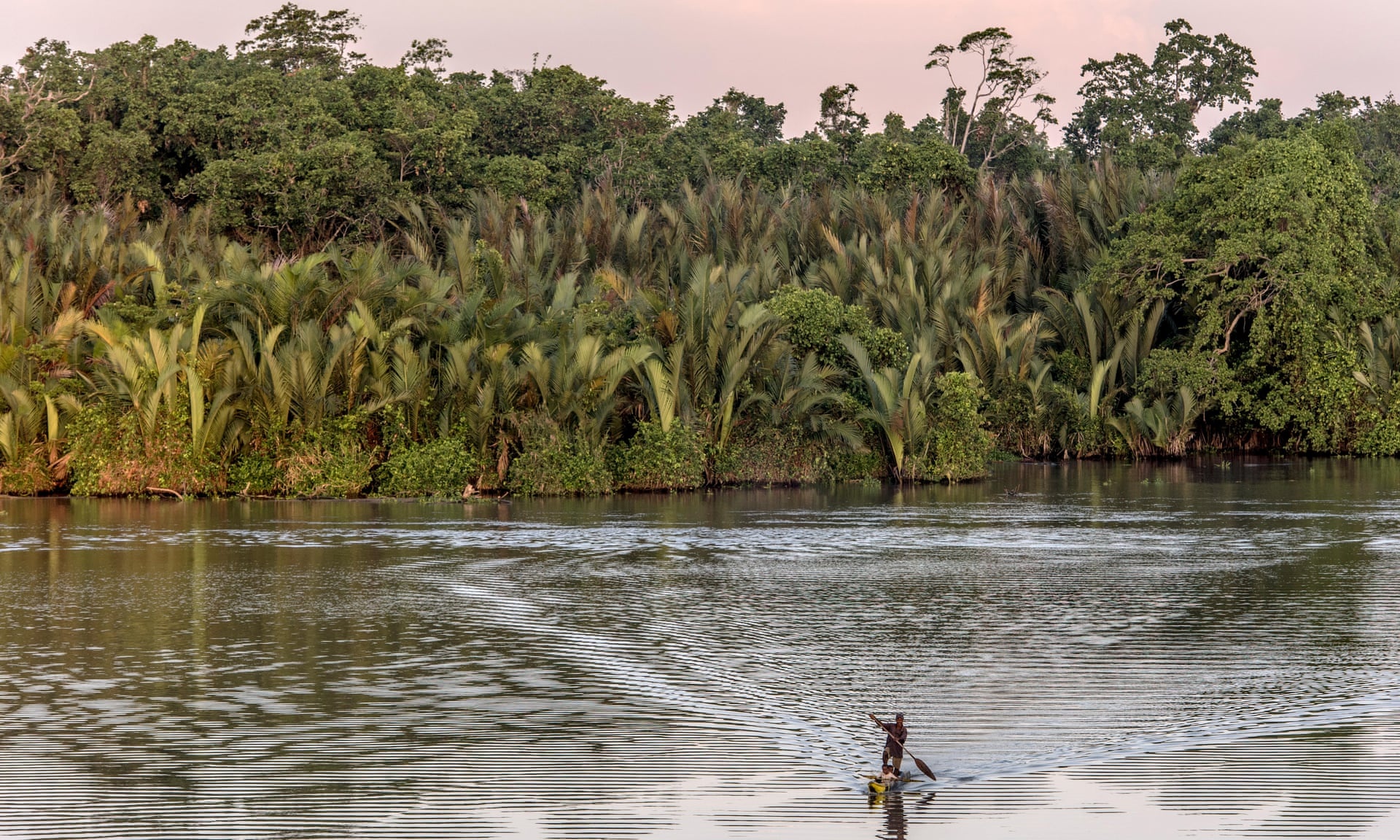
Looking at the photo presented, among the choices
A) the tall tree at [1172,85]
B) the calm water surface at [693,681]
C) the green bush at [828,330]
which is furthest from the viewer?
the tall tree at [1172,85]

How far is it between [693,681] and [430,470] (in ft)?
→ 42.9

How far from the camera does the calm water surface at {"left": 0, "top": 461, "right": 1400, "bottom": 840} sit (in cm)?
640

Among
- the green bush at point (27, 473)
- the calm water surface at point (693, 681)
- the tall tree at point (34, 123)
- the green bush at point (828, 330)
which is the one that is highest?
the tall tree at point (34, 123)

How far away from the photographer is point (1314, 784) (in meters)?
6.66

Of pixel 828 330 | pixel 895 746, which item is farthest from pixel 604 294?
pixel 895 746

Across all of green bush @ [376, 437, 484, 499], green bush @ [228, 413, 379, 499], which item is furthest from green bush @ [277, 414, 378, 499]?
green bush @ [376, 437, 484, 499]

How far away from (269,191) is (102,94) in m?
6.53

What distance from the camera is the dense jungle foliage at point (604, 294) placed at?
21.7 m

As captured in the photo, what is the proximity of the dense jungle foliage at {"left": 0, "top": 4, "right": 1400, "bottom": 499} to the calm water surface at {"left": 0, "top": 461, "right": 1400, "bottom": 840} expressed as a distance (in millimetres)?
4573

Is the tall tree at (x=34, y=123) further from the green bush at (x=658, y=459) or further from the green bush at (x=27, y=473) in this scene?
the green bush at (x=658, y=459)

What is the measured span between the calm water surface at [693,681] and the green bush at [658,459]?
5.23 m

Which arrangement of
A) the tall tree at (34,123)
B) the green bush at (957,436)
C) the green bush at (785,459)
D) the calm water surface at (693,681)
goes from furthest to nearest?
the tall tree at (34,123), the green bush at (957,436), the green bush at (785,459), the calm water surface at (693,681)

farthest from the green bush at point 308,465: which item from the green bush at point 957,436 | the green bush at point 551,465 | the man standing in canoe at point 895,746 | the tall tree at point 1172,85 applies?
the tall tree at point 1172,85

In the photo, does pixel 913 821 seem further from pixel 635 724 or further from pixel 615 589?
pixel 615 589
